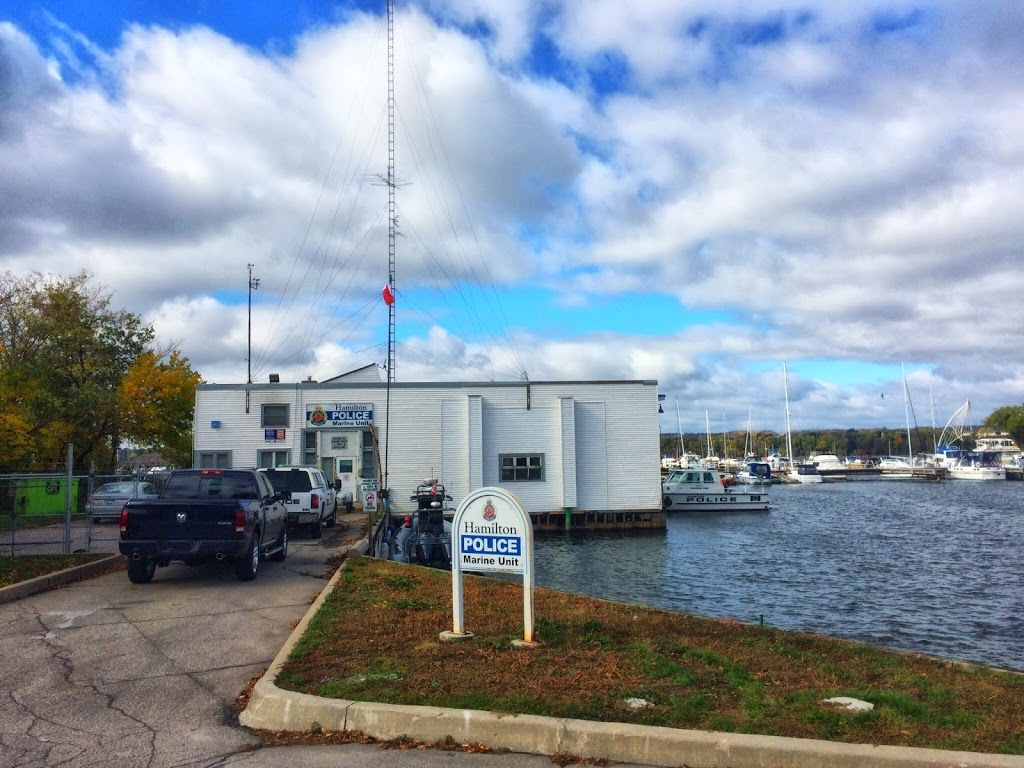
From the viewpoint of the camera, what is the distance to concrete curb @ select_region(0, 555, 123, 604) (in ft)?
40.1

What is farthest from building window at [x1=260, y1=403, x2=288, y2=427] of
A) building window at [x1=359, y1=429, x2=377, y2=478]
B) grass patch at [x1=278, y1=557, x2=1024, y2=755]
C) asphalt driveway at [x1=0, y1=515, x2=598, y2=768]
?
grass patch at [x1=278, y1=557, x2=1024, y2=755]

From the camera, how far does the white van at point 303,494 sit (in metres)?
23.0

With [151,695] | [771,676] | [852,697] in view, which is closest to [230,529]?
[151,695]

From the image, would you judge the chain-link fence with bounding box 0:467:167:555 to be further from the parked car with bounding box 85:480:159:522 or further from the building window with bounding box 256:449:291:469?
the building window with bounding box 256:449:291:469

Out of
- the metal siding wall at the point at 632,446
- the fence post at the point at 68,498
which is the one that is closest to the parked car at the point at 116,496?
the fence post at the point at 68,498

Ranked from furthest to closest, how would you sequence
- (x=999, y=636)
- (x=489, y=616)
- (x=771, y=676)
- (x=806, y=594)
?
(x=806, y=594)
(x=999, y=636)
(x=489, y=616)
(x=771, y=676)

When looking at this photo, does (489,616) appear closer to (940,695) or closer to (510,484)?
(940,695)

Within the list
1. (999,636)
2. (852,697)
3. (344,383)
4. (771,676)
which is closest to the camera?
(852,697)

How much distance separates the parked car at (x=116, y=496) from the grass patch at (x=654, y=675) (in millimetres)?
11710

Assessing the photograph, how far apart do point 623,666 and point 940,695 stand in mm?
2742

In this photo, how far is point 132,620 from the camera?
10.8 meters

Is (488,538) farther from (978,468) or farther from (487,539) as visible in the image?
(978,468)

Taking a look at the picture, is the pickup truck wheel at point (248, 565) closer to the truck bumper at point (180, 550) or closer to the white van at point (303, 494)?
the truck bumper at point (180, 550)

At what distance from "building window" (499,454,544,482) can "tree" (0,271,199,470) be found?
2024 centimetres
